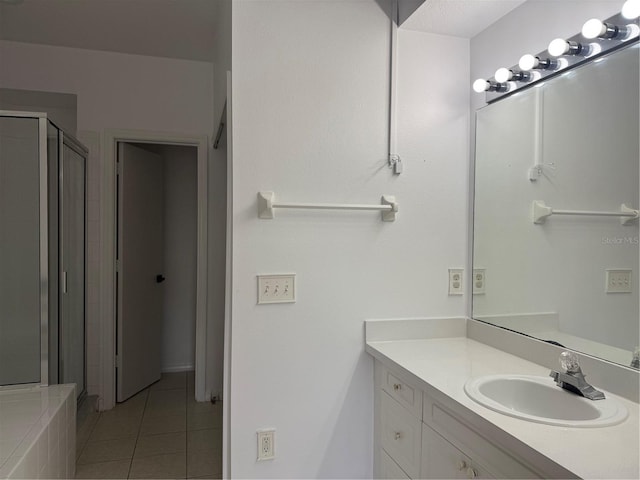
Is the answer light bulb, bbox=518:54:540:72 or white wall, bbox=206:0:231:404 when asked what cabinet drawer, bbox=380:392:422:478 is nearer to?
light bulb, bbox=518:54:540:72

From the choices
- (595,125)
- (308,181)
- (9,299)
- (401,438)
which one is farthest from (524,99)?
(9,299)

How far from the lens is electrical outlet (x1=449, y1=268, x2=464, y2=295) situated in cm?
203

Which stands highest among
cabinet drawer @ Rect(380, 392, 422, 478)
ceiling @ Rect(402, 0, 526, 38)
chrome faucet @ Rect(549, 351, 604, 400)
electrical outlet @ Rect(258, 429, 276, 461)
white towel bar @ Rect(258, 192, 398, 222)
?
ceiling @ Rect(402, 0, 526, 38)

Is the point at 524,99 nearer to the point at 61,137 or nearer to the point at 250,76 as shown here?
the point at 250,76

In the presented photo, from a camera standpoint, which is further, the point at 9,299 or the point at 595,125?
the point at 9,299

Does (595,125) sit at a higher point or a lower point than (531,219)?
higher

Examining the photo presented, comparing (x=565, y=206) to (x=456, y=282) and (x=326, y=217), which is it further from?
(x=326, y=217)

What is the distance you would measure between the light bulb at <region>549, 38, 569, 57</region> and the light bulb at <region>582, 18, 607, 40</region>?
0.10m

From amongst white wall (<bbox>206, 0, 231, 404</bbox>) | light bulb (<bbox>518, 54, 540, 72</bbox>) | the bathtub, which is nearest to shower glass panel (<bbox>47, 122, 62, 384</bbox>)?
the bathtub

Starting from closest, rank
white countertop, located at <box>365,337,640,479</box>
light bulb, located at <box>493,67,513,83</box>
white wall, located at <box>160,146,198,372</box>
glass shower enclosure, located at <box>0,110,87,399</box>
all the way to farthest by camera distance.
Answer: white countertop, located at <box>365,337,640,479</box> → light bulb, located at <box>493,67,513,83</box> → glass shower enclosure, located at <box>0,110,87,399</box> → white wall, located at <box>160,146,198,372</box>

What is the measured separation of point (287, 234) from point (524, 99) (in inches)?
44.6

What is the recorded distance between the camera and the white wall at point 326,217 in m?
1.75

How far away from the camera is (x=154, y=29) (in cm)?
279

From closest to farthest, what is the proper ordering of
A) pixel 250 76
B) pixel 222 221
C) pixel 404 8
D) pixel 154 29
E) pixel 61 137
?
pixel 250 76
pixel 404 8
pixel 61 137
pixel 154 29
pixel 222 221
